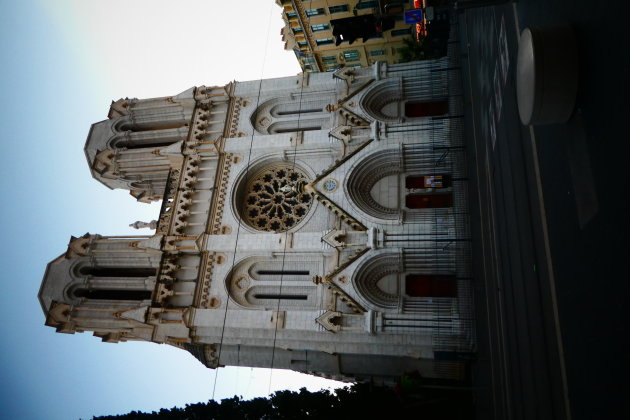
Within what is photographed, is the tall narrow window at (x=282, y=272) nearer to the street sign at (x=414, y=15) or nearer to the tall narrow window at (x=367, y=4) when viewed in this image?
the street sign at (x=414, y=15)

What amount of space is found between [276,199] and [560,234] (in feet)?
56.9

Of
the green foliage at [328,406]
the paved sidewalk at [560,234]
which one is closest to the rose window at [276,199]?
the green foliage at [328,406]

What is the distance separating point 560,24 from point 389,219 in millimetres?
13781

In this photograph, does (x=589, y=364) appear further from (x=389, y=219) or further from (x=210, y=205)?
(x=210, y=205)

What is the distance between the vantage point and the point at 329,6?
33531mm

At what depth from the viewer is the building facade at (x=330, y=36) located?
3281 cm

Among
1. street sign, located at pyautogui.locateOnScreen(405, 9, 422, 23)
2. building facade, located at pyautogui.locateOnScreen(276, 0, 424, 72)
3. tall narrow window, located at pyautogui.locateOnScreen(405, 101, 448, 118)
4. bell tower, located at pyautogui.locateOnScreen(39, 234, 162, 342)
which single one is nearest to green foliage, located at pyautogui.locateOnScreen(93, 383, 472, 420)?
bell tower, located at pyautogui.locateOnScreen(39, 234, 162, 342)

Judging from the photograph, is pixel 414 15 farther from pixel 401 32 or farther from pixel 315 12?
pixel 315 12

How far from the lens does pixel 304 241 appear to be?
20953mm

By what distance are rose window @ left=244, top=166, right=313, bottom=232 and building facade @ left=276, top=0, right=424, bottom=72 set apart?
1323cm

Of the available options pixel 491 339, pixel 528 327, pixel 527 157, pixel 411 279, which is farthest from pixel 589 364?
pixel 411 279

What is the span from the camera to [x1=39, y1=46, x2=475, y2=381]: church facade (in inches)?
759

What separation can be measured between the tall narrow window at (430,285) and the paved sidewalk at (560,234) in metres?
4.79

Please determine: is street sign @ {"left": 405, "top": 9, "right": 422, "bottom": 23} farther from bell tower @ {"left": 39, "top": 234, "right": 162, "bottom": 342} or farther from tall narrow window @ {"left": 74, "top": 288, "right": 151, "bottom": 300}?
tall narrow window @ {"left": 74, "top": 288, "right": 151, "bottom": 300}
